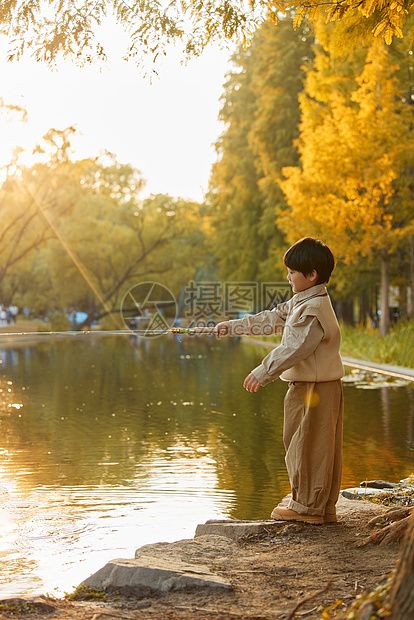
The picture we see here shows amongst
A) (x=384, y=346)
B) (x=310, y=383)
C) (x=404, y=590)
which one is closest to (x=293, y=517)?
(x=310, y=383)

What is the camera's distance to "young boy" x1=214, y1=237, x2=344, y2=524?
221 inches

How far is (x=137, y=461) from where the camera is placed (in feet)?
32.5

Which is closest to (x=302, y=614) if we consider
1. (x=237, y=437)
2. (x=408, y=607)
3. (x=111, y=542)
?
(x=408, y=607)

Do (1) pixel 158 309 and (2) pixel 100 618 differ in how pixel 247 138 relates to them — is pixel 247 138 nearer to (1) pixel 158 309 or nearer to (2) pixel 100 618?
(1) pixel 158 309

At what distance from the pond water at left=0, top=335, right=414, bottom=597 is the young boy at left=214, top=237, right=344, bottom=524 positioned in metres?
1.29

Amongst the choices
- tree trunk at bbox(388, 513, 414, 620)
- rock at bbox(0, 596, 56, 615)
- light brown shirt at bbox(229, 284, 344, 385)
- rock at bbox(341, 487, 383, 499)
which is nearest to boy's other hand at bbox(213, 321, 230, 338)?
light brown shirt at bbox(229, 284, 344, 385)

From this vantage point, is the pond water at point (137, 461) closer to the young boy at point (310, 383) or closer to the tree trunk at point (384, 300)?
the young boy at point (310, 383)

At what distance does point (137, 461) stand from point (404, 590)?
6728 millimetres

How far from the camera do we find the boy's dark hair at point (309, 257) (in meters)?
5.77

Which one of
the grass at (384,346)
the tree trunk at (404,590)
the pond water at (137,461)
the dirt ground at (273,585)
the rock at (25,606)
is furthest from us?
the grass at (384,346)

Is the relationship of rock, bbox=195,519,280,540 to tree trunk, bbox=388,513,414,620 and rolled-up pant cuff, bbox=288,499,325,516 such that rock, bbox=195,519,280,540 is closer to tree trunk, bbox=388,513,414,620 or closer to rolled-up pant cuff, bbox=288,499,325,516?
rolled-up pant cuff, bbox=288,499,325,516

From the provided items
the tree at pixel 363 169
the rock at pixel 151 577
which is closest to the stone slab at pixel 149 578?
the rock at pixel 151 577

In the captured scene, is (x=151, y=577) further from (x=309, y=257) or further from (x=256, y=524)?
(x=309, y=257)

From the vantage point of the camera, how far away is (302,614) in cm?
395
